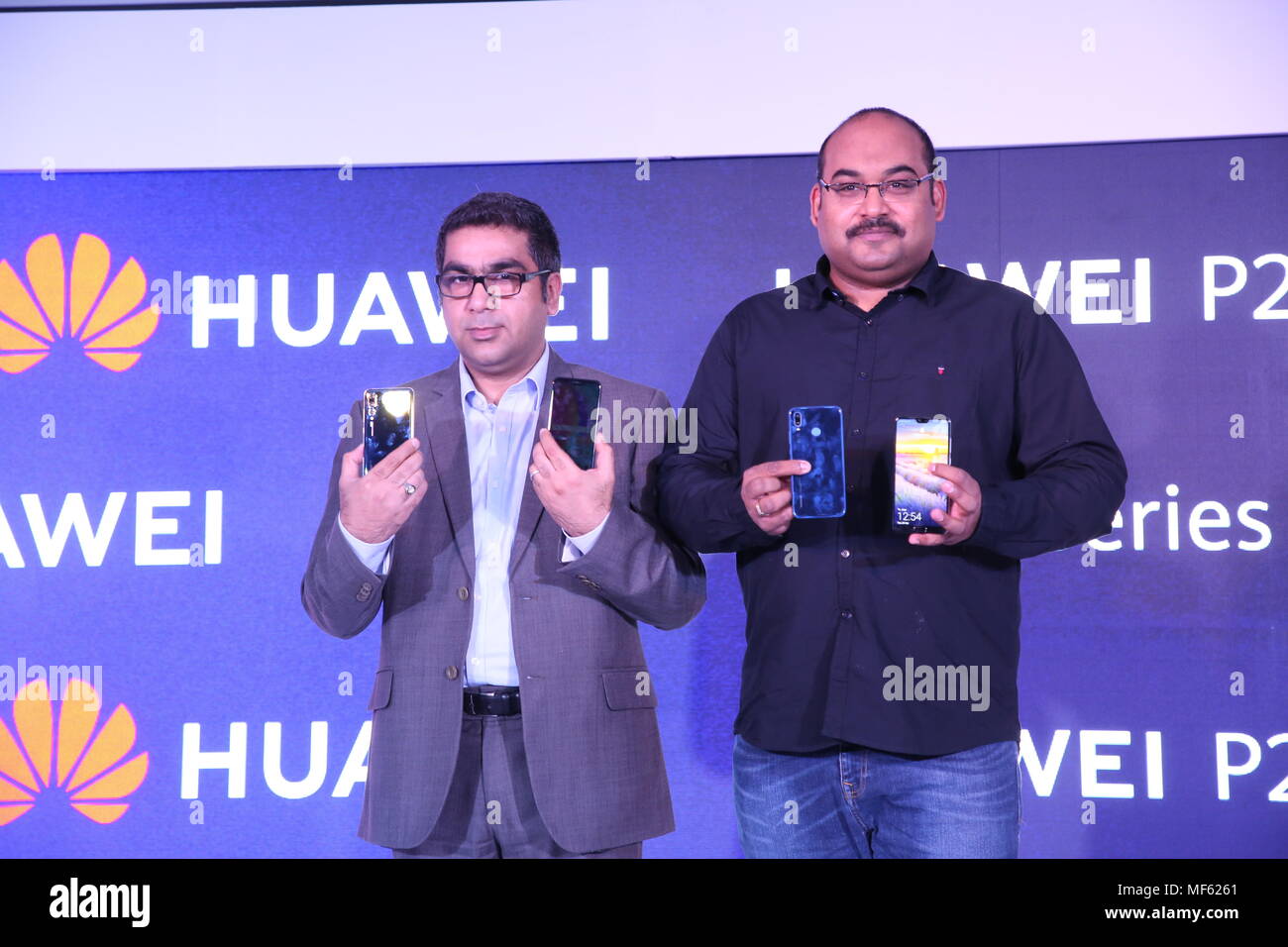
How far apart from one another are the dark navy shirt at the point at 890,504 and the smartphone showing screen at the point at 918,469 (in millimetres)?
66

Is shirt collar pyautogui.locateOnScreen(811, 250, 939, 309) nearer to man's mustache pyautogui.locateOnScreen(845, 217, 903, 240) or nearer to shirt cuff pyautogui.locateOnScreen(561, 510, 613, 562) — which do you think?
man's mustache pyautogui.locateOnScreen(845, 217, 903, 240)

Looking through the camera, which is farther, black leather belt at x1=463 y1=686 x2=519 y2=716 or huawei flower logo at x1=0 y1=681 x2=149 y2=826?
huawei flower logo at x1=0 y1=681 x2=149 y2=826

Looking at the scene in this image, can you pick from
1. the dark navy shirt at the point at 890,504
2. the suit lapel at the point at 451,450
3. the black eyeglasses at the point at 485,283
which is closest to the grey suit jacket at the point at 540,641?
the suit lapel at the point at 451,450

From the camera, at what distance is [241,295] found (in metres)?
3.60

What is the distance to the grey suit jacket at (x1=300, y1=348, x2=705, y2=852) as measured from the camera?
2.33 meters

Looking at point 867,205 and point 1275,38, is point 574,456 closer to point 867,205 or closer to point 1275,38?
point 867,205

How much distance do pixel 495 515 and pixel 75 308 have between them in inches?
74.6

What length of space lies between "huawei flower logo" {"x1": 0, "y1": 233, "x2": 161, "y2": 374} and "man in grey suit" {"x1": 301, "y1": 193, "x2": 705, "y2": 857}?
1.46 metres

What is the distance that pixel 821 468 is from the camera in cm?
220

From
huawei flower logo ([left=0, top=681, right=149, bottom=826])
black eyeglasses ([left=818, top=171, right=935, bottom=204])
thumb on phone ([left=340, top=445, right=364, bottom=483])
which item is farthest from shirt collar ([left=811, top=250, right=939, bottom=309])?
huawei flower logo ([left=0, top=681, right=149, bottom=826])

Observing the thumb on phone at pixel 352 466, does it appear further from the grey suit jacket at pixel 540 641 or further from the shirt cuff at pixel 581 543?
the shirt cuff at pixel 581 543

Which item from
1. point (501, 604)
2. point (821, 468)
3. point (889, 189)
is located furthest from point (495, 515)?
point (889, 189)
